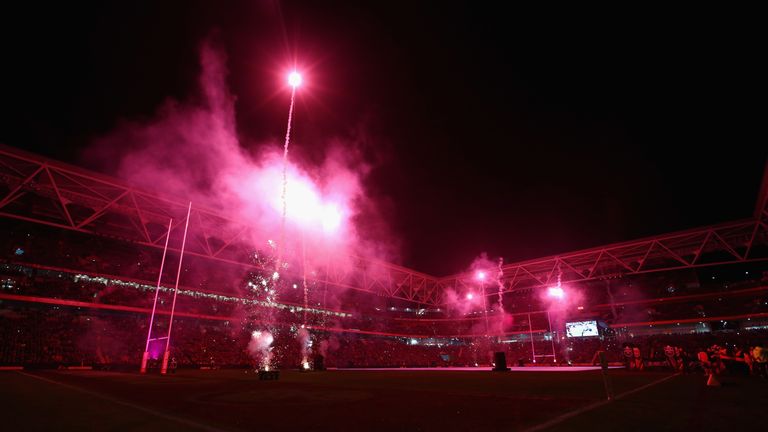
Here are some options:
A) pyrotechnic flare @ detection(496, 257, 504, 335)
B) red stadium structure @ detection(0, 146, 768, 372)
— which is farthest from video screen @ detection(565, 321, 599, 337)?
pyrotechnic flare @ detection(496, 257, 504, 335)

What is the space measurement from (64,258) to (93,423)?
2771 cm

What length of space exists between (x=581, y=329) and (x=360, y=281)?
22570 mm

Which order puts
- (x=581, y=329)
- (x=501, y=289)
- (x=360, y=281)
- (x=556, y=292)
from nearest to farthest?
(x=360, y=281) < (x=581, y=329) < (x=556, y=292) < (x=501, y=289)

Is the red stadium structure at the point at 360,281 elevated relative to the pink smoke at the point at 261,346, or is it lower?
elevated

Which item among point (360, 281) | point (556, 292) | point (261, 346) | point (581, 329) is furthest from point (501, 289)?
point (261, 346)

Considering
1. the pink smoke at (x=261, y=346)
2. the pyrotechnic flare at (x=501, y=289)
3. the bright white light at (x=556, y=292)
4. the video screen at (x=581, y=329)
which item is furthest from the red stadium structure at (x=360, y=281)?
the pink smoke at (x=261, y=346)

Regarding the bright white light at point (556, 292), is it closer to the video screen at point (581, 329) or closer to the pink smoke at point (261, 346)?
the video screen at point (581, 329)

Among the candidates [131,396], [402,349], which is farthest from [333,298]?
[131,396]

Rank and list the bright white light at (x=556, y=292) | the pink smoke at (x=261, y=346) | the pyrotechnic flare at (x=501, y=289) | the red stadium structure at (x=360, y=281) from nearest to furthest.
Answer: the red stadium structure at (x=360, y=281) < the pink smoke at (x=261, y=346) < the pyrotechnic flare at (x=501, y=289) < the bright white light at (x=556, y=292)

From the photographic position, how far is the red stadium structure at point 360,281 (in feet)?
73.9

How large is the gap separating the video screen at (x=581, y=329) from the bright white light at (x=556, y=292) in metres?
4.16

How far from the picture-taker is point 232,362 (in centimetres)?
2805

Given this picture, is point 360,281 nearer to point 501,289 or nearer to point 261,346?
point 261,346

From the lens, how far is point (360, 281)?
34.7m
